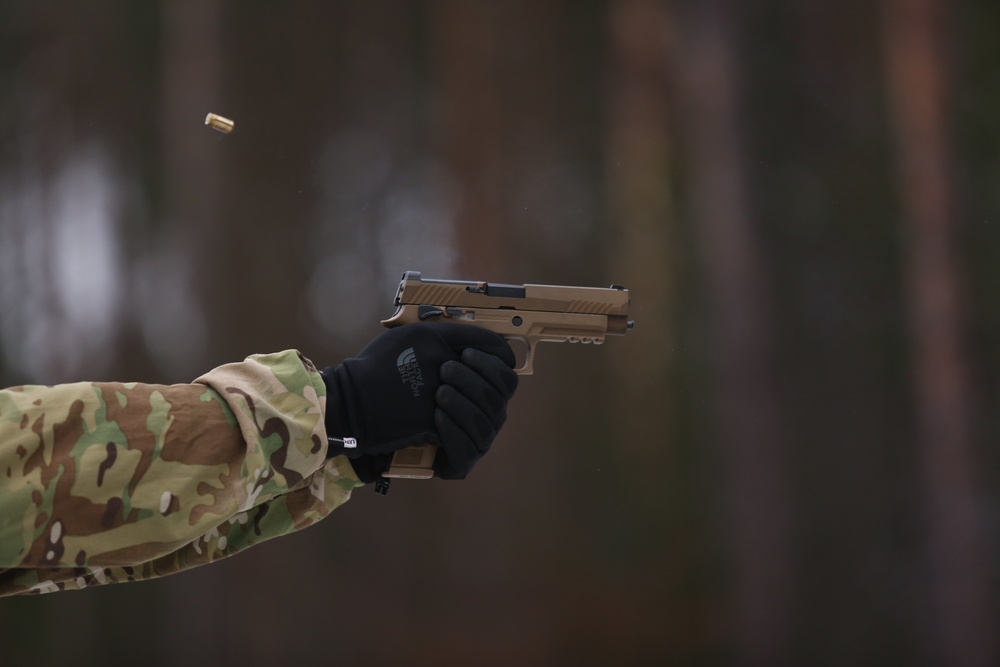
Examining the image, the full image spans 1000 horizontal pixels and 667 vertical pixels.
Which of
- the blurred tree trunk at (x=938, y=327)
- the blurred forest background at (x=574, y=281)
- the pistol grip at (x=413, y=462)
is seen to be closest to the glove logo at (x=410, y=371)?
the pistol grip at (x=413, y=462)

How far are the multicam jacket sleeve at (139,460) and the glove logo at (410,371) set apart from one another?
0.18 m

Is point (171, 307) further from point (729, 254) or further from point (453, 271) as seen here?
point (729, 254)

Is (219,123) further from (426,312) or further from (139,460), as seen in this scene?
(139,460)

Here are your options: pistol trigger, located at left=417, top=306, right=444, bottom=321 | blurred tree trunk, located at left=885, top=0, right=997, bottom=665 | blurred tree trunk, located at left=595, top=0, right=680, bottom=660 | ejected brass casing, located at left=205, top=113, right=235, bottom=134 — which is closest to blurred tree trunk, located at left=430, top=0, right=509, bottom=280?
blurred tree trunk, located at left=595, top=0, right=680, bottom=660

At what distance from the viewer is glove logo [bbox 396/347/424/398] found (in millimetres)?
1348

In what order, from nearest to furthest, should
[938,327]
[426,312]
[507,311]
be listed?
[426,312]
[507,311]
[938,327]

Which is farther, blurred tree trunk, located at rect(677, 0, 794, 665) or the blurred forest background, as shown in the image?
blurred tree trunk, located at rect(677, 0, 794, 665)

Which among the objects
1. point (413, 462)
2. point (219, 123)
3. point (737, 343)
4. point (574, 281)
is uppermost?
point (219, 123)

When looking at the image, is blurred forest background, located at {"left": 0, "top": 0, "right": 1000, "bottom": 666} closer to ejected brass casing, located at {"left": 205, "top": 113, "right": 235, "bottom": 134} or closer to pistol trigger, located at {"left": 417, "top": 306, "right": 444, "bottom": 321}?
ejected brass casing, located at {"left": 205, "top": 113, "right": 235, "bottom": 134}

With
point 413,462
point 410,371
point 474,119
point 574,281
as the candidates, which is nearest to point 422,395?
point 410,371

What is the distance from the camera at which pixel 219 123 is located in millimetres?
2652

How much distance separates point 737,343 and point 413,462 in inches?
66.6

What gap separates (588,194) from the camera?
283 cm

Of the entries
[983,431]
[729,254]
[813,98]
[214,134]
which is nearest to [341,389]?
[214,134]
